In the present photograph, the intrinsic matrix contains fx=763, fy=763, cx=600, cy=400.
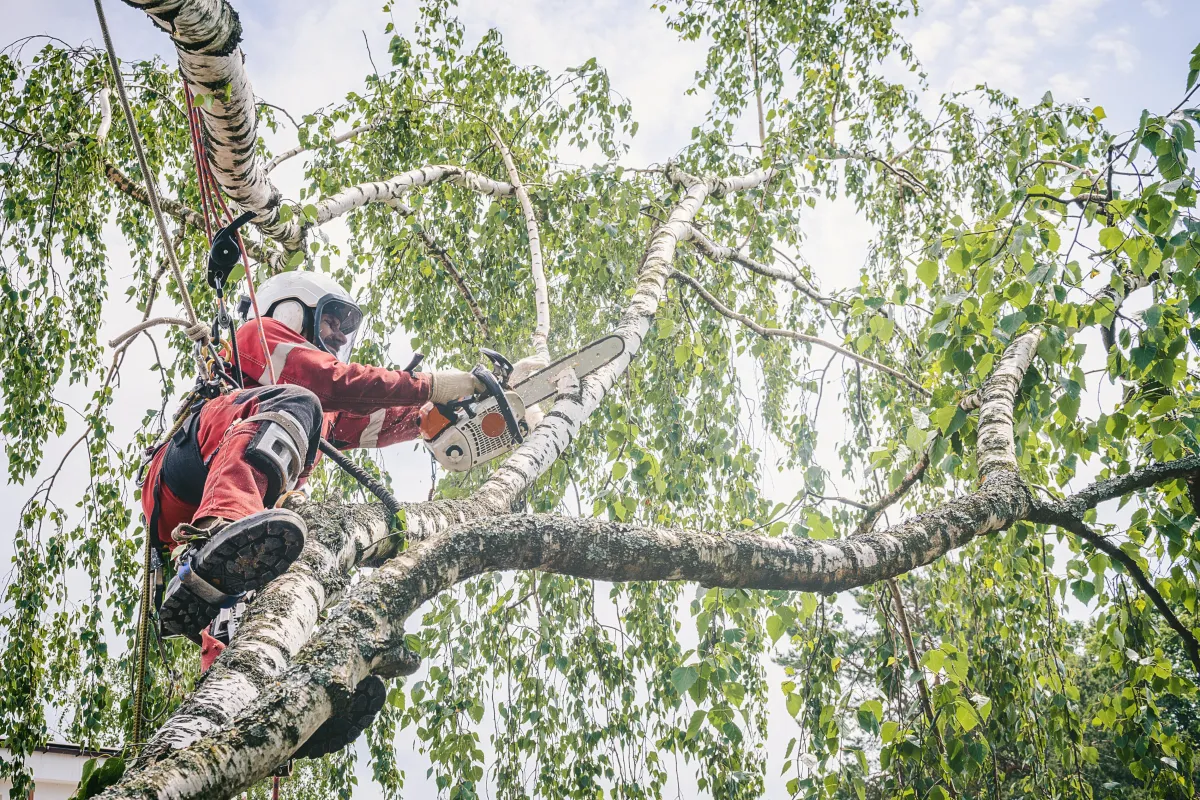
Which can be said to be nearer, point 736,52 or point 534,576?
point 534,576

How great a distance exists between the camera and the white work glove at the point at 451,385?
89.1 inches

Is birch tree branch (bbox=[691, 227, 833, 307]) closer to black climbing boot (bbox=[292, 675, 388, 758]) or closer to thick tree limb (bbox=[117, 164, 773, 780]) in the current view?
thick tree limb (bbox=[117, 164, 773, 780])

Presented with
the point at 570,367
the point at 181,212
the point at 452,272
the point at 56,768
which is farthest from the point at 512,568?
the point at 56,768

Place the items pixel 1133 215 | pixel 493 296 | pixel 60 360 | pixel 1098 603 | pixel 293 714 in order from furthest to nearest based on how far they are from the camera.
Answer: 1. pixel 493 296
2. pixel 60 360
3. pixel 1098 603
4. pixel 1133 215
5. pixel 293 714

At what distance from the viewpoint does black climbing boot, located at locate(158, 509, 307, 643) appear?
1.47 m

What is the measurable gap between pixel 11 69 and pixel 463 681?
3.33 m

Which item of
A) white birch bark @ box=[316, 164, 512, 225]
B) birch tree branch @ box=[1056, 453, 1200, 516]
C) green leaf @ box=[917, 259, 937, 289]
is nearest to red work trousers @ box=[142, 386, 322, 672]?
white birch bark @ box=[316, 164, 512, 225]

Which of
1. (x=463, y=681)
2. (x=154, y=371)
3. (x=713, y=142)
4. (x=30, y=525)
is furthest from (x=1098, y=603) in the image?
(x=30, y=525)

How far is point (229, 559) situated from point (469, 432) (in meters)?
1.11

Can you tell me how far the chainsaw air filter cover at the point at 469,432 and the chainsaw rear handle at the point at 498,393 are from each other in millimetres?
46

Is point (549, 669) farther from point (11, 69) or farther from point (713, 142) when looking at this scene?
point (11, 69)

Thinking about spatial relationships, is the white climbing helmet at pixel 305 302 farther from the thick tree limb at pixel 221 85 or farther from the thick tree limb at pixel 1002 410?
the thick tree limb at pixel 1002 410

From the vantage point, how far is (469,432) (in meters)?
2.57

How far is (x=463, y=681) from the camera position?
114 inches
